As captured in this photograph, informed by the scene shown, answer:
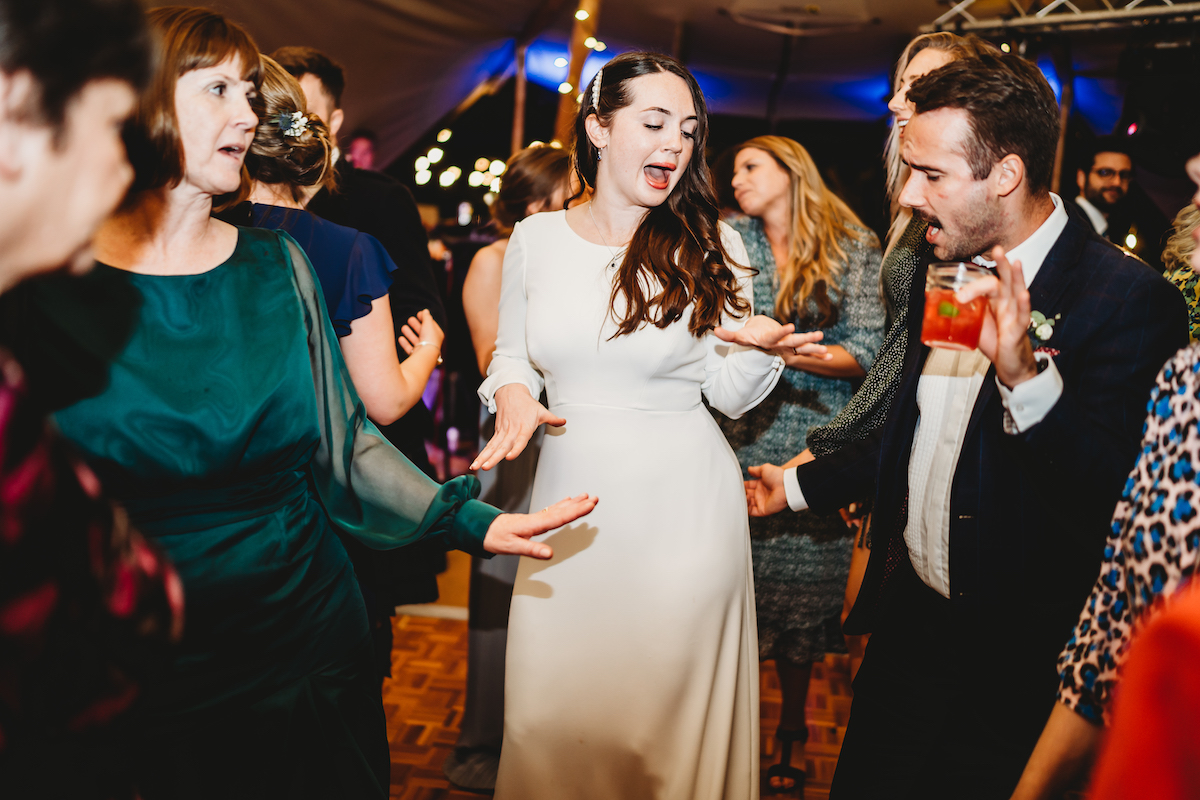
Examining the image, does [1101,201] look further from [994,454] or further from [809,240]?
[994,454]

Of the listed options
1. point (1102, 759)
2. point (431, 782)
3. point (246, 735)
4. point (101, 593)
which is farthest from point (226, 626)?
point (431, 782)

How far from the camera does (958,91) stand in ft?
5.12

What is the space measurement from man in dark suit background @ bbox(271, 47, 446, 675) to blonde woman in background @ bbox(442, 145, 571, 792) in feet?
0.57

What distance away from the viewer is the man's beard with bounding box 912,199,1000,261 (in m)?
1.57

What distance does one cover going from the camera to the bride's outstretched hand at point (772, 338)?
1.63 m

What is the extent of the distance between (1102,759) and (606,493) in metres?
1.25

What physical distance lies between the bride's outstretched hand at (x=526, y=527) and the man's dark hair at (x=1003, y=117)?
38.9 inches

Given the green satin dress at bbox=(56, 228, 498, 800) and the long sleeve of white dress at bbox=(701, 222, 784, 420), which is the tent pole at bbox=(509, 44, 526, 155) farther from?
the green satin dress at bbox=(56, 228, 498, 800)

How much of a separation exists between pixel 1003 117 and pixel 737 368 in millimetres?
725

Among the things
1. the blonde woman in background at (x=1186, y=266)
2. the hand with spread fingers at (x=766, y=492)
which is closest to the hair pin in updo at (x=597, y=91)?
the hand with spread fingers at (x=766, y=492)

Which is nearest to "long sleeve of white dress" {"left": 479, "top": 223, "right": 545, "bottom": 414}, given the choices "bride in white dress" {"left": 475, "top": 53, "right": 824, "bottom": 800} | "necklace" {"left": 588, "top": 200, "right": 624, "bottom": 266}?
"bride in white dress" {"left": 475, "top": 53, "right": 824, "bottom": 800}

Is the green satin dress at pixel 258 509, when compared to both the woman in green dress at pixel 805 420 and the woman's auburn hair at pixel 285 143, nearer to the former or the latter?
the woman's auburn hair at pixel 285 143

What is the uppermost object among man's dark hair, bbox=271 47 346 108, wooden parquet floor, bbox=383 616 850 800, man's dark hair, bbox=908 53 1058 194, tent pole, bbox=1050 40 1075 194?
tent pole, bbox=1050 40 1075 194

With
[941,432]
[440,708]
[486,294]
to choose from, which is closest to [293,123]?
[486,294]
